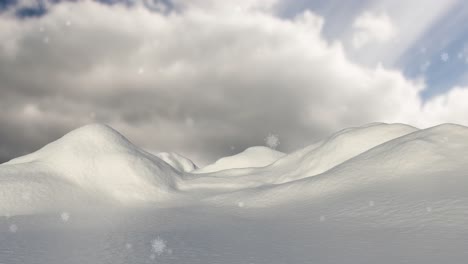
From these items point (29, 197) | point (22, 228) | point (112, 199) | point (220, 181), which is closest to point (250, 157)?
point (220, 181)

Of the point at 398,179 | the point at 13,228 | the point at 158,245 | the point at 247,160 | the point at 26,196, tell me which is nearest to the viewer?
the point at 158,245

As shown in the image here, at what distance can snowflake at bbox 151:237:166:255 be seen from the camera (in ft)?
52.2

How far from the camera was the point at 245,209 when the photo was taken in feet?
96.0

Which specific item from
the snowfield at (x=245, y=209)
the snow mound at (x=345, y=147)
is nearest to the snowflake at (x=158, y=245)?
the snowfield at (x=245, y=209)

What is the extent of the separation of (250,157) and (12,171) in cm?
7470

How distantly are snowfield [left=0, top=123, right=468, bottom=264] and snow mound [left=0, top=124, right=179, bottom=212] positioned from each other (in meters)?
0.15

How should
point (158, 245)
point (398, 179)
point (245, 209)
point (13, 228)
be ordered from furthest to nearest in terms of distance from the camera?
point (245, 209) → point (398, 179) → point (13, 228) → point (158, 245)

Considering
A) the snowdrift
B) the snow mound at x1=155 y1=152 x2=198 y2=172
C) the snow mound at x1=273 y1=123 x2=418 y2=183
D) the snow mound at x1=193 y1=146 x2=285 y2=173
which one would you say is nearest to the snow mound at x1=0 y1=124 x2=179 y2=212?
the snowdrift

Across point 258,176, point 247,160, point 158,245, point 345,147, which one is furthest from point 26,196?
point 247,160

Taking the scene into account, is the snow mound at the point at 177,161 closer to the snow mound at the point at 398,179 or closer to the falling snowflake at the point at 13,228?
the snow mound at the point at 398,179

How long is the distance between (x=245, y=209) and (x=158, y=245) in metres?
13.1

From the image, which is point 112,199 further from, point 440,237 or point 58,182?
point 440,237

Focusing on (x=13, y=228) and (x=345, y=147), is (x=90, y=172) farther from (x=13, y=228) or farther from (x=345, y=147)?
(x=345, y=147)

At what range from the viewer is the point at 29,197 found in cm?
3381
